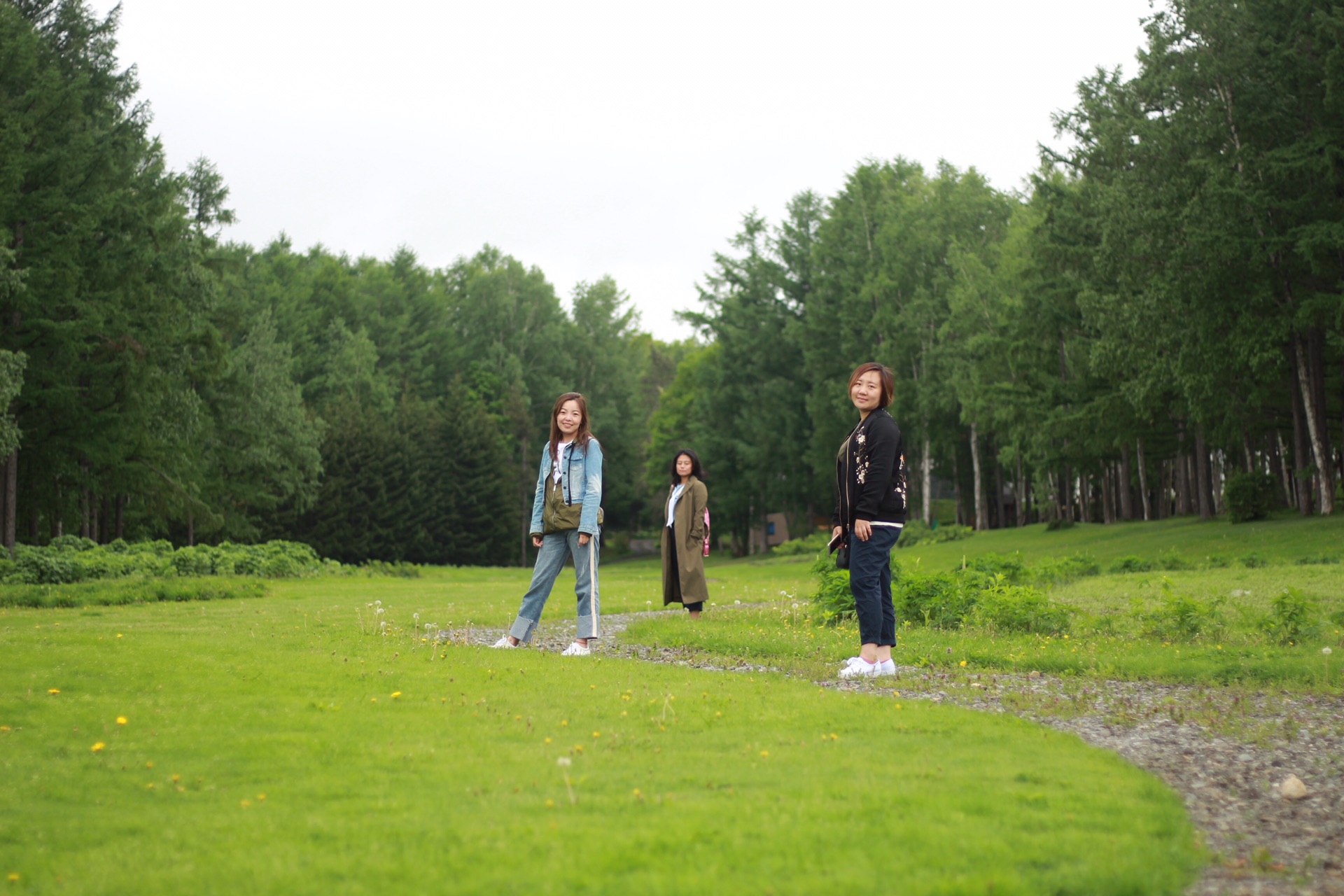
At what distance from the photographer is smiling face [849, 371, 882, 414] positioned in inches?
322

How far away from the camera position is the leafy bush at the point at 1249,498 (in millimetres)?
28234

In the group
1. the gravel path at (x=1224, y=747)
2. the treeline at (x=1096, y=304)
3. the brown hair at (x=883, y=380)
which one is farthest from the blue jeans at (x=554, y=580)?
the treeline at (x=1096, y=304)

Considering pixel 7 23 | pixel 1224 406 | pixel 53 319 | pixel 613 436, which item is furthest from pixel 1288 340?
pixel 613 436

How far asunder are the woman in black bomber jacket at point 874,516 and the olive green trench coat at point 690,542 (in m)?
4.99

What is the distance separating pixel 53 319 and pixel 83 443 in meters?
3.52

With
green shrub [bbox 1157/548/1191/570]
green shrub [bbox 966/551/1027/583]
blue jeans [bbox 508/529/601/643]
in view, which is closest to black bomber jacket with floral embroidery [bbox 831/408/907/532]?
blue jeans [bbox 508/529/601/643]

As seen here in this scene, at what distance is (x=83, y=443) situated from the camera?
28859 millimetres

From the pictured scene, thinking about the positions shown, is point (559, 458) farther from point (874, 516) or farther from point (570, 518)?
point (874, 516)

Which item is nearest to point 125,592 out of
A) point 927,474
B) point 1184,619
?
point 1184,619

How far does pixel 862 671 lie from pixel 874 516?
1166mm

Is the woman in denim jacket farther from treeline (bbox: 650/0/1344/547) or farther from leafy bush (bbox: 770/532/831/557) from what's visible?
leafy bush (bbox: 770/532/831/557)

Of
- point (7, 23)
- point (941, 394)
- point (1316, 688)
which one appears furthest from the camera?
point (941, 394)

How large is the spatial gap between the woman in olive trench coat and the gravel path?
11.6 ft

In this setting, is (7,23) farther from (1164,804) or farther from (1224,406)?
(1224,406)
